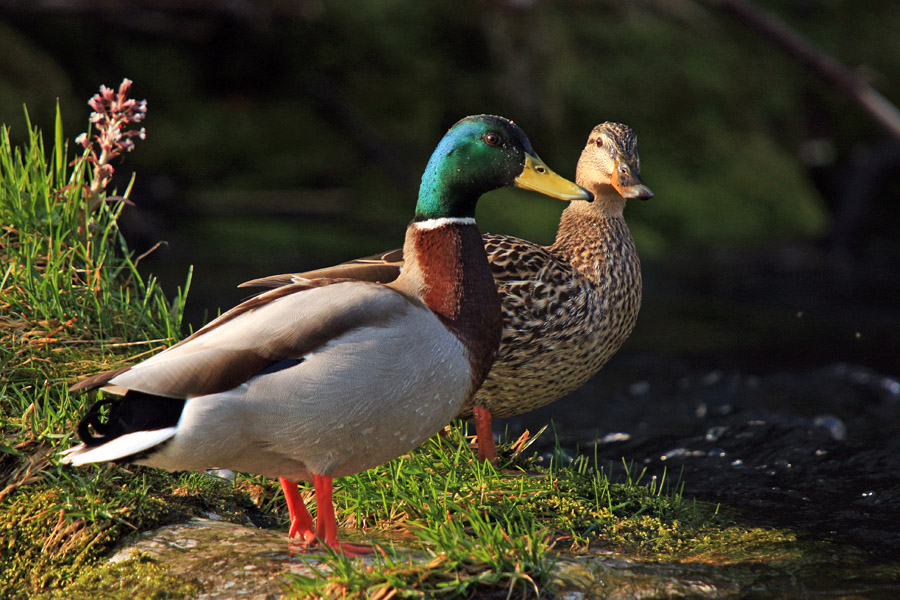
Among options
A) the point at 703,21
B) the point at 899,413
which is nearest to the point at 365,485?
the point at 899,413

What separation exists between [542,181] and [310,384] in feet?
3.52

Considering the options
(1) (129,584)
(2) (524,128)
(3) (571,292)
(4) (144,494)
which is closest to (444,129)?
(2) (524,128)

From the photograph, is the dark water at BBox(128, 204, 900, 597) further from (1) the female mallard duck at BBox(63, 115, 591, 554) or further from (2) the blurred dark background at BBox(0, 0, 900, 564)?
(1) the female mallard duck at BBox(63, 115, 591, 554)

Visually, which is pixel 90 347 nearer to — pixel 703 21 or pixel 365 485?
pixel 365 485

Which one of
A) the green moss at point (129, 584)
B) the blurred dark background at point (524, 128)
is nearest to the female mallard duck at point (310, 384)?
the green moss at point (129, 584)

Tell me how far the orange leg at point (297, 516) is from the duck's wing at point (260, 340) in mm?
531

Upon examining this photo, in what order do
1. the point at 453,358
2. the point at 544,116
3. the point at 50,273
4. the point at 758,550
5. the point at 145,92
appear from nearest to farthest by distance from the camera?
1. the point at 453,358
2. the point at 758,550
3. the point at 50,273
4. the point at 145,92
5. the point at 544,116

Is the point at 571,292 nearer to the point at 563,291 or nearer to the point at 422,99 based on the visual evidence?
the point at 563,291

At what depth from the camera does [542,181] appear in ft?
11.1

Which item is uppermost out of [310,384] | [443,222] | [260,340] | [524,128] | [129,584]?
[443,222]

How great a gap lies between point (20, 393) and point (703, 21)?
9739 mm

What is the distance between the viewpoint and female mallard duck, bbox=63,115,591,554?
9.39 feet

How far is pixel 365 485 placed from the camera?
11.8ft

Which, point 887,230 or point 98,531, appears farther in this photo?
point 887,230
